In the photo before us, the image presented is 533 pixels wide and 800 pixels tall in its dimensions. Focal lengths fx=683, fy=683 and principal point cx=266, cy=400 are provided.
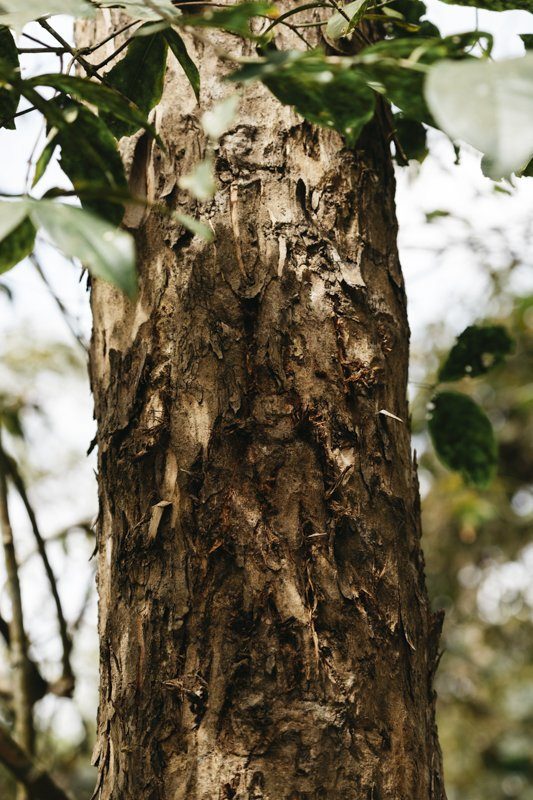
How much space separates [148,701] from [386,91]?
0.52 meters

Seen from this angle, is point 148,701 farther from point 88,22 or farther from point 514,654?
point 514,654

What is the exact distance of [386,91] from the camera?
1.60ft

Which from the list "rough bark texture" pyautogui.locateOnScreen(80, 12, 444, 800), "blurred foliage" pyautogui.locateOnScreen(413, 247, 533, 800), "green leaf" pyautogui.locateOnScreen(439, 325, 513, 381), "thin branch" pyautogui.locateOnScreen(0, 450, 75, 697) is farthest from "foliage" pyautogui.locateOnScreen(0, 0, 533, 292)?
"blurred foliage" pyautogui.locateOnScreen(413, 247, 533, 800)

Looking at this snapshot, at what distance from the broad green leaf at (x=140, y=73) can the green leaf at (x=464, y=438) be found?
57 centimetres

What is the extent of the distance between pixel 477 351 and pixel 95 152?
673 mm

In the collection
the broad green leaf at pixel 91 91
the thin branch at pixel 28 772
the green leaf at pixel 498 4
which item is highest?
the green leaf at pixel 498 4

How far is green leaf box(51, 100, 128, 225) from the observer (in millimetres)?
550

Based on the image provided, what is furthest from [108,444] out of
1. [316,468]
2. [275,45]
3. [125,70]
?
[275,45]

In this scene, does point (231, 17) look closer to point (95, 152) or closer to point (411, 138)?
point (95, 152)

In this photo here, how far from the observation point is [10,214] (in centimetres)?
42

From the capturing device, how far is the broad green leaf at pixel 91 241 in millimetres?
385

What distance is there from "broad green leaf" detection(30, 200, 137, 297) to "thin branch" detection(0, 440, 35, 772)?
901mm

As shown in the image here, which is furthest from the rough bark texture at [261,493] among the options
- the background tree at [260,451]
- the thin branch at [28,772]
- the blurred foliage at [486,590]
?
the blurred foliage at [486,590]

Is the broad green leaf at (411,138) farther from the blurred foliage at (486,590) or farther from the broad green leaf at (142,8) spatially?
the blurred foliage at (486,590)
